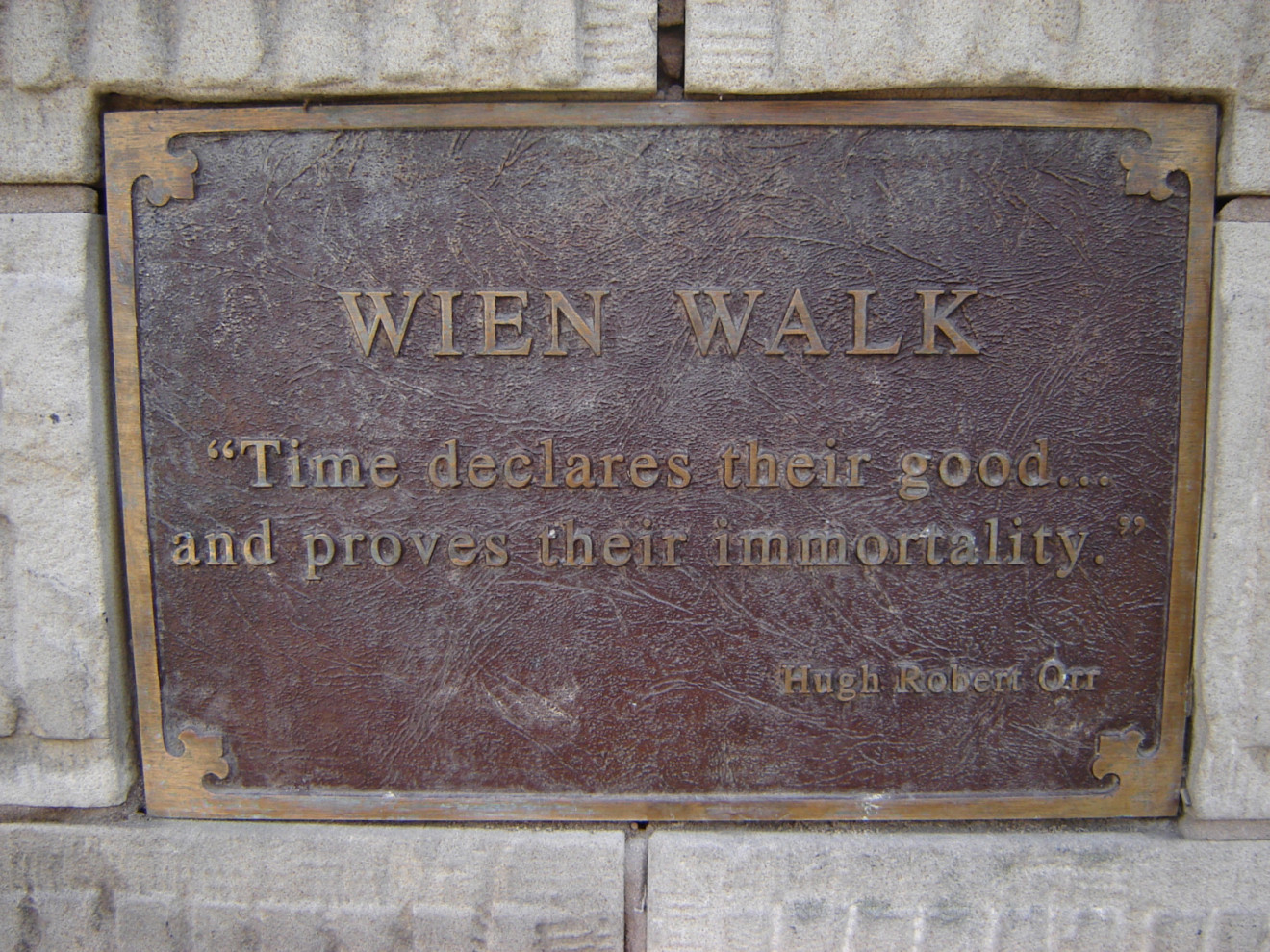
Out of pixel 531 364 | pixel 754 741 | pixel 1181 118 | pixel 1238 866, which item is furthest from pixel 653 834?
pixel 1181 118

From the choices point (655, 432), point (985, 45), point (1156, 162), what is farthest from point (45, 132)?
point (1156, 162)

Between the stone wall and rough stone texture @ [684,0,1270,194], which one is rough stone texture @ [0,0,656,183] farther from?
rough stone texture @ [684,0,1270,194]

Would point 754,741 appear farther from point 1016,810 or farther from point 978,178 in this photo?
point 978,178

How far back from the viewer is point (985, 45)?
1551mm

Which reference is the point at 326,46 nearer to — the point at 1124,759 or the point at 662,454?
the point at 662,454

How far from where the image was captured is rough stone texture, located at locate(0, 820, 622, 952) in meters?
1.69

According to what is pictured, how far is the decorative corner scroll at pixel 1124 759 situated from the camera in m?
1.68

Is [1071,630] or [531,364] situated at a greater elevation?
[531,364]

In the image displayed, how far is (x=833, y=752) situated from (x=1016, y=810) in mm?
479

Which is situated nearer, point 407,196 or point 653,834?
point 407,196

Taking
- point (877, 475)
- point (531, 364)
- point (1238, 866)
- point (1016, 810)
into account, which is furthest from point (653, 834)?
point (1238, 866)

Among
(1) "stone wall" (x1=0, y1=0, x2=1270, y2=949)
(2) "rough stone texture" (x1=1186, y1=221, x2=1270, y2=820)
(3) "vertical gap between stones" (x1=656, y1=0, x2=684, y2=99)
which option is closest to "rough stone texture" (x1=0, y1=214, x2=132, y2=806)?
(1) "stone wall" (x1=0, y1=0, x2=1270, y2=949)

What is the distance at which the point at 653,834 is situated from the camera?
5.68 feet

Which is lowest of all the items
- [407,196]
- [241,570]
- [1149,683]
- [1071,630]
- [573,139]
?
[1149,683]
